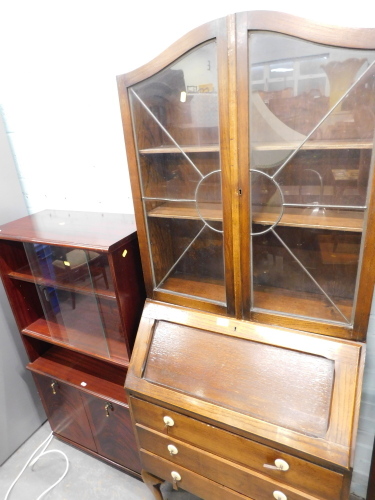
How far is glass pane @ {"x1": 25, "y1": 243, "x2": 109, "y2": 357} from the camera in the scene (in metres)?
1.34

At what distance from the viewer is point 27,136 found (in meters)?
1.66

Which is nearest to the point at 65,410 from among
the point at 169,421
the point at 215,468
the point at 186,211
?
the point at 169,421

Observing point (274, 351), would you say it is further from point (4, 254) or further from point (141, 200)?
point (4, 254)

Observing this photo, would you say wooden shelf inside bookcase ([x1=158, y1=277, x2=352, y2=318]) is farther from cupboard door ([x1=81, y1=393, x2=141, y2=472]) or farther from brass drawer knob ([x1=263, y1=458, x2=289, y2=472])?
cupboard door ([x1=81, y1=393, x2=141, y2=472])

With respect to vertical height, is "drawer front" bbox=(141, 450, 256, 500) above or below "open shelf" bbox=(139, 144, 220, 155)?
below

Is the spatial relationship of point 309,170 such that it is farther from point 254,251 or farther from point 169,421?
point 169,421

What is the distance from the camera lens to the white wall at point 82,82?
1218 millimetres

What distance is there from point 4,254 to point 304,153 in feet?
4.50

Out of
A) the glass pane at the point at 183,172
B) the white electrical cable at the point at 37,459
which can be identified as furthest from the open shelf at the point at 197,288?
the white electrical cable at the point at 37,459

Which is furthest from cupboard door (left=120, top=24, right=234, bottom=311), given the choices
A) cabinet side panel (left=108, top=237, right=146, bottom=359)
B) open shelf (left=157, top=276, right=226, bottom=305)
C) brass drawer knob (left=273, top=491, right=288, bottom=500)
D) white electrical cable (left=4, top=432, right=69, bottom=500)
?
white electrical cable (left=4, top=432, right=69, bottom=500)

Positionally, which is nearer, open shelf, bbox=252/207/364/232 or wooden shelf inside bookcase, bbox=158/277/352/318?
open shelf, bbox=252/207/364/232

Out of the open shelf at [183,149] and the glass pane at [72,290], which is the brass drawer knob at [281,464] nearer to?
the glass pane at [72,290]

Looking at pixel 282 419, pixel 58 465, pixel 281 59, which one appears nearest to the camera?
pixel 281 59

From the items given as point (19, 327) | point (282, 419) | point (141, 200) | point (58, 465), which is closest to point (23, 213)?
point (19, 327)
